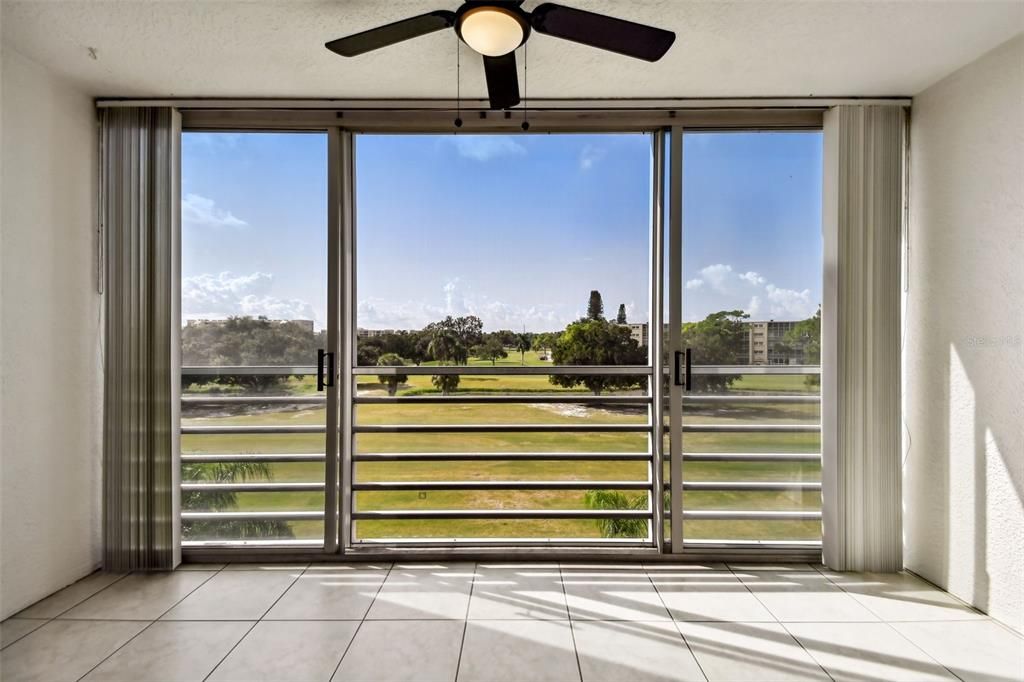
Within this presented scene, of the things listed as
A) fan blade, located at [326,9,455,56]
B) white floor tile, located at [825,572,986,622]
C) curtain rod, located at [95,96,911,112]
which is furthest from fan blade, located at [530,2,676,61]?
white floor tile, located at [825,572,986,622]

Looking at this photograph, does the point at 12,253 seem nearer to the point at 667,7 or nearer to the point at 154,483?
the point at 154,483

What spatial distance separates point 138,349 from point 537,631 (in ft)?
8.44

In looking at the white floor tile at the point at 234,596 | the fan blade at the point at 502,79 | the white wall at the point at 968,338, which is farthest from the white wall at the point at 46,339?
the white wall at the point at 968,338

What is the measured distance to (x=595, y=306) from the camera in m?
3.20

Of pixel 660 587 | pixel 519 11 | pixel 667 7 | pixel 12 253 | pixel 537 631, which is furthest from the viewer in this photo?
pixel 660 587

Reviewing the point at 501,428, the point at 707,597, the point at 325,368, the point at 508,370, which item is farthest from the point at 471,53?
the point at 707,597

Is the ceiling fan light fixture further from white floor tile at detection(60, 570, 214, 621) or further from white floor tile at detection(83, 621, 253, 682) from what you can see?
white floor tile at detection(60, 570, 214, 621)

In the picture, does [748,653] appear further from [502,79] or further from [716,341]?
[502,79]

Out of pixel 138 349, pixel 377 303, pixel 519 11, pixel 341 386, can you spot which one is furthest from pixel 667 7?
pixel 138 349

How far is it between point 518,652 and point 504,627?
193 mm

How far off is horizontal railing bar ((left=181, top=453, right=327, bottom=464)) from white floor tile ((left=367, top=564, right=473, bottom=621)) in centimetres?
82

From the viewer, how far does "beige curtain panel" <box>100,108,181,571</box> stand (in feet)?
9.26

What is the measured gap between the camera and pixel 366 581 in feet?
9.02

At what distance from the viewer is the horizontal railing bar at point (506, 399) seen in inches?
127
